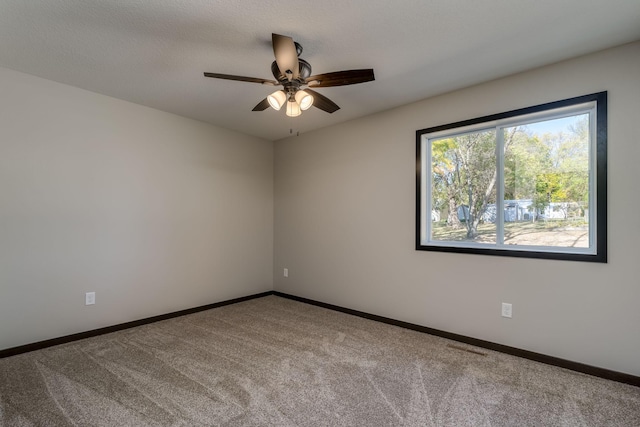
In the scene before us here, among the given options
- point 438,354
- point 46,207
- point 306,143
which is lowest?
point 438,354

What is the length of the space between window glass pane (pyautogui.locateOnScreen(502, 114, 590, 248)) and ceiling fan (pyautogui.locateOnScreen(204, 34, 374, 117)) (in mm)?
1683

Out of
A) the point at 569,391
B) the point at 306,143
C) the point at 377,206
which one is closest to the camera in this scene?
the point at 569,391

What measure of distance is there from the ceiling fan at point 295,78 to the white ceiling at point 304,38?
0.24 meters

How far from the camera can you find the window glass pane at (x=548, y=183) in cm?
250

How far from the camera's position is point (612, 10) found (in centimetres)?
190

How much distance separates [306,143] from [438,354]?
3.17 metres

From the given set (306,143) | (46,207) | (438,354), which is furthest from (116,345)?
(306,143)

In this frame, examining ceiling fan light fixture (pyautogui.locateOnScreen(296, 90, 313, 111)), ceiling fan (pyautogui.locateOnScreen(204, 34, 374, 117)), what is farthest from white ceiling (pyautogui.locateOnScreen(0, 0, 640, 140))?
ceiling fan light fixture (pyautogui.locateOnScreen(296, 90, 313, 111))

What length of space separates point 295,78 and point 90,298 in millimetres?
2956

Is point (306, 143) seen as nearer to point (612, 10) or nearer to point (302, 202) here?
point (302, 202)

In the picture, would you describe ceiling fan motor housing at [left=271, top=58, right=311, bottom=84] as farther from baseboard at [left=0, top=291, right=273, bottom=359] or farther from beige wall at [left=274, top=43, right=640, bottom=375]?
baseboard at [left=0, top=291, right=273, bottom=359]

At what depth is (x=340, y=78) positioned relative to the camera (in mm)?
2121

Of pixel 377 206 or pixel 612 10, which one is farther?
pixel 377 206

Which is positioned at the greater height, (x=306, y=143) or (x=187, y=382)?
(x=306, y=143)
